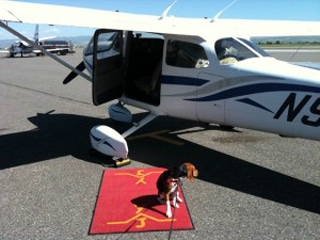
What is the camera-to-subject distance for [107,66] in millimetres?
7051

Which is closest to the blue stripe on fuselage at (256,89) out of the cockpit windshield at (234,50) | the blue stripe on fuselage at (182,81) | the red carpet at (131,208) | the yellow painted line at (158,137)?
the blue stripe on fuselage at (182,81)

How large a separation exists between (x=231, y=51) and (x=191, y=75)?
747 mm

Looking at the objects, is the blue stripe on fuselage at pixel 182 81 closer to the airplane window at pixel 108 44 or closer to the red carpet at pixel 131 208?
the airplane window at pixel 108 44

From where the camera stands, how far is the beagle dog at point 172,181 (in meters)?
4.22

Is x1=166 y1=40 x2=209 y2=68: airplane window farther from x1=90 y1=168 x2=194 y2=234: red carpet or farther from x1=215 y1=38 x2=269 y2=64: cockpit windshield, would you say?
x1=90 y1=168 x2=194 y2=234: red carpet

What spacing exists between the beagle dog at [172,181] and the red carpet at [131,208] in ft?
0.31

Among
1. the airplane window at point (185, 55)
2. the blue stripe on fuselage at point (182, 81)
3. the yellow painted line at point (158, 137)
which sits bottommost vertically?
the yellow painted line at point (158, 137)

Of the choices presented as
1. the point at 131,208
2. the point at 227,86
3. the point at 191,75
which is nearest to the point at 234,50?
the point at 227,86

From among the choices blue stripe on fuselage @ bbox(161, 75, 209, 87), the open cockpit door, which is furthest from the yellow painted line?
blue stripe on fuselage @ bbox(161, 75, 209, 87)

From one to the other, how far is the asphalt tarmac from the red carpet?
11 centimetres

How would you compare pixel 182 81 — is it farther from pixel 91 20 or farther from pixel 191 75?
pixel 91 20

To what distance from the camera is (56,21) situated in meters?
5.77

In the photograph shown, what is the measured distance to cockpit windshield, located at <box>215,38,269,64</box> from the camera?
5895 millimetres

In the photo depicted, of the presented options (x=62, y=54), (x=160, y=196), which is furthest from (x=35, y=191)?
(x=62, y=54)
